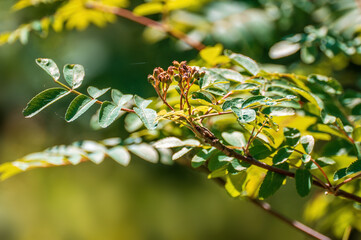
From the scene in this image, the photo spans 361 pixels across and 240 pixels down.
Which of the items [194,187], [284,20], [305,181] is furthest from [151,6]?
[194,187]

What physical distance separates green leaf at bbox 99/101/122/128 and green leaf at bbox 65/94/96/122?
19 millimetres

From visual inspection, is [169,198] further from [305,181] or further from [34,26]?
[305,181]

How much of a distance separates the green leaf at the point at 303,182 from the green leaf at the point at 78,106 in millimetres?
294

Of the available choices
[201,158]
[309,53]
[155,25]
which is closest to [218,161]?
[201,158]

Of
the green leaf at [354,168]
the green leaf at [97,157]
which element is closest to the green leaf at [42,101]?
the green leaf at [97,157]

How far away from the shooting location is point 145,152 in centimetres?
78

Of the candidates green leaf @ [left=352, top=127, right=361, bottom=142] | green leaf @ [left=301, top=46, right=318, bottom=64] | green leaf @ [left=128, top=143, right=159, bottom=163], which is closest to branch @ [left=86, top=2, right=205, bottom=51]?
green leaf @ [left=301, top=46, right=318, bottom=64]

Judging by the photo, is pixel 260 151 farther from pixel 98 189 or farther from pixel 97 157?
pixel 98 189

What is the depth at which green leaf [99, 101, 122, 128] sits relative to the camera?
1.56ft

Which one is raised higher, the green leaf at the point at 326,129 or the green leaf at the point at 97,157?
the green leaf at the point at 326,129

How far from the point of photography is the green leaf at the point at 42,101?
0.48 m

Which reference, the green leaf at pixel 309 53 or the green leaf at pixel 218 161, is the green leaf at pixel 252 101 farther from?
the green leaf at pixel 309 53

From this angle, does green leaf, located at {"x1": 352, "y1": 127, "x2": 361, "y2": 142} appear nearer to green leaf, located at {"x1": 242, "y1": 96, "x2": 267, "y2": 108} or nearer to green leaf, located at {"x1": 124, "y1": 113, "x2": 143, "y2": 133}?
green leaf, located at {"x1": 242, "y1": 96, "x2": 267, "y2": 108}

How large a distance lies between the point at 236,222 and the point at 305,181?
10.5 feet
